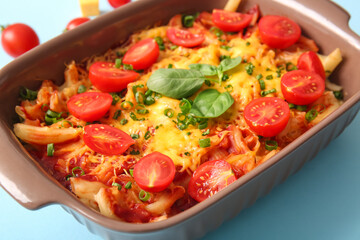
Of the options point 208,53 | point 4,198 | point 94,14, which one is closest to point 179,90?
point 208,53

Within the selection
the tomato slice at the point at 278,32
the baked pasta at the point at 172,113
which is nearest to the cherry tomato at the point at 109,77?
the baked pasta at the point at 172,113

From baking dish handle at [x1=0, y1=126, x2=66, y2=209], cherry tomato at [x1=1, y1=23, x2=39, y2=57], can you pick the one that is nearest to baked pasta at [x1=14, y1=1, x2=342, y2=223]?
baking dish handle at [x1=0, y1=126, x2=66, y2=209]

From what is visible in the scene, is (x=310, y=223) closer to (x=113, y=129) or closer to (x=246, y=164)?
(x=246, y=164)

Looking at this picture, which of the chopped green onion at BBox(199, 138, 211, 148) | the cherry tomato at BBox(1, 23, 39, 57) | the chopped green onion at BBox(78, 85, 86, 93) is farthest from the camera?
the cherry tomato at BBox(1, 23, 39, 57)

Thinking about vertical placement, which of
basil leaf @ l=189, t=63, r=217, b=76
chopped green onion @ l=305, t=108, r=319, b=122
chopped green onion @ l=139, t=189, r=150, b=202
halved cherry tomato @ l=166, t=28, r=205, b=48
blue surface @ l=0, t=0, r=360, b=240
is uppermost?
halved cherry tomato @ l=166, t=28, r=205, b=48

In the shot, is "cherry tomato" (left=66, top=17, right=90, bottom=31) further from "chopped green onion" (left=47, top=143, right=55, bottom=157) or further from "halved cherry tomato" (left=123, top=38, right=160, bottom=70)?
"chopped green onion" (left=47, top=143, right=55, bottom=157)

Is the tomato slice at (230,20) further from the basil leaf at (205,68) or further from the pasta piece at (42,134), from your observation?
the pasta piece at (42,134)
